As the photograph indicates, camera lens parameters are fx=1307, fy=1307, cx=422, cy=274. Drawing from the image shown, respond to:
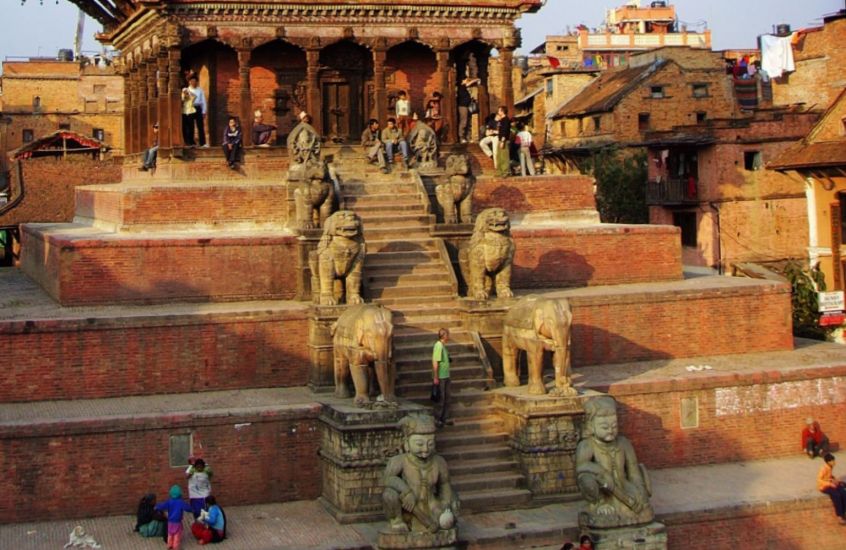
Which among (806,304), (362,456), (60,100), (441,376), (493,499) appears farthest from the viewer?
(60,100)

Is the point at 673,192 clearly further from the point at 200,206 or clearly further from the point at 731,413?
the point at 731,413

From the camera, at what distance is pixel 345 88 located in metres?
30.0

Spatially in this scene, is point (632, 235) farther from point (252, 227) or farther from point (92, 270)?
point (92, 270)

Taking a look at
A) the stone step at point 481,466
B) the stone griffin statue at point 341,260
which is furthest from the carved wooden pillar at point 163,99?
the stone step at point 481,466

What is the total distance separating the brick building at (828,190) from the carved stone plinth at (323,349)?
17989 mm

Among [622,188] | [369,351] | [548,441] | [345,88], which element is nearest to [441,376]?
[369,351]

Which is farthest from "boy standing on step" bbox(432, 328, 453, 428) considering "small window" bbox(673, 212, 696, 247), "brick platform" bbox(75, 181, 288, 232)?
"small window" bbox(673, 212, 696, 247)

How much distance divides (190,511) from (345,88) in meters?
14.7

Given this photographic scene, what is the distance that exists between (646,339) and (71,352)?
977cm

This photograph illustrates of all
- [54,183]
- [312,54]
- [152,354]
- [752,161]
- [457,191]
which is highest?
[312,54]

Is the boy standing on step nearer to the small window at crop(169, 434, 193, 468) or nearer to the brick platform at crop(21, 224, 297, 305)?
the small window at crop(169, 434, 193, 468)

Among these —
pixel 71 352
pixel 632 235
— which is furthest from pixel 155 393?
pixel 632 235

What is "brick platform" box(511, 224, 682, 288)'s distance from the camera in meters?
24.5

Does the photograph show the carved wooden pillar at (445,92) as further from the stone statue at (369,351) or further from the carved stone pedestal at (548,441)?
the carved stone pedestal at (548,441)
